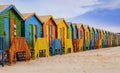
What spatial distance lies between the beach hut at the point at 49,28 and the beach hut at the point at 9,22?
215 inches

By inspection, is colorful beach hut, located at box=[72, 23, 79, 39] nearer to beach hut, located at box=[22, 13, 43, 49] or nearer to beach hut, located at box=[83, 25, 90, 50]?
beach hut, located at box=[83, 25, 90, 50]

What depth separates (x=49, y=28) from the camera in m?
31.3

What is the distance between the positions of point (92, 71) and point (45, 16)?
1656cm

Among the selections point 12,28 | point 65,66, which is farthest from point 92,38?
point 65,66

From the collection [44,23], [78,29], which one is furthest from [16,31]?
[78,29]

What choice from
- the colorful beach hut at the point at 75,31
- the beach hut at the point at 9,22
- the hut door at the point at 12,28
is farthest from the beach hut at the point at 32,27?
the colorful beach hut at the point at 75,31

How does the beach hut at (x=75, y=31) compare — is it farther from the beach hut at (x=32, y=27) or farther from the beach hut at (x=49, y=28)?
the beach hut at (x=32, y=27)

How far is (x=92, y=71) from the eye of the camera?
15.4m

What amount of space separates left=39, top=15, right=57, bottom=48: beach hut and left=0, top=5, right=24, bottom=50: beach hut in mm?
5461

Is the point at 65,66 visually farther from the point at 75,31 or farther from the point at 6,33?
the point at 75,31

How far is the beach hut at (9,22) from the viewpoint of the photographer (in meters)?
22.4

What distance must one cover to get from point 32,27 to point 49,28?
13.7 ft

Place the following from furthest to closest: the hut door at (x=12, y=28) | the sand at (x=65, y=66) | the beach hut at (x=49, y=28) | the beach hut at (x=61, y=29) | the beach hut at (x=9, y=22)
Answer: the beach hut at (x=61, y=29), the beach hut at (x=49, y=28), the hut door at (x=12, y=28), the beach hut at (x=9, y=22), the sand at (x=65, y=66)

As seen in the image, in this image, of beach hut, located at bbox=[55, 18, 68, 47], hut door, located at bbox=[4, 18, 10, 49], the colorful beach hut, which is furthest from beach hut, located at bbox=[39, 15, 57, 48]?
the colorful beach hut
